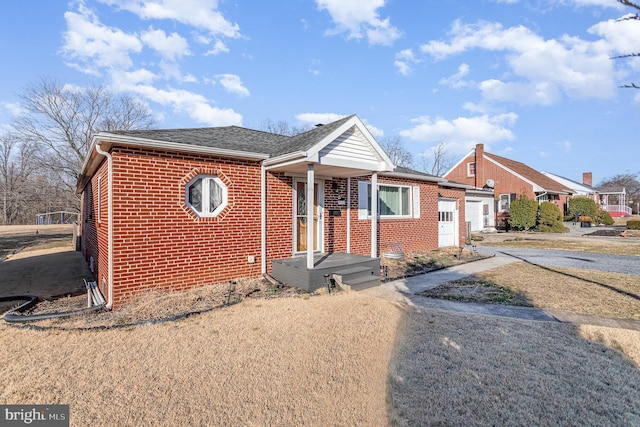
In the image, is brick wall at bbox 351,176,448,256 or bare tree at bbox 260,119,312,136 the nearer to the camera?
brick wall at bbox 351,176,448,256

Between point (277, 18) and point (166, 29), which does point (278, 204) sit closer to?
point (277, 18)

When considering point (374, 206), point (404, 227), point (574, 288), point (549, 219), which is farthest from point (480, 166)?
point (374, 206)

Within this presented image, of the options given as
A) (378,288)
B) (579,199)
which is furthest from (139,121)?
(579,199)

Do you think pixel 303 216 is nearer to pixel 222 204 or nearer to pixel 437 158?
pixel 222 204

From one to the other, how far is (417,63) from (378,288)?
497 inches

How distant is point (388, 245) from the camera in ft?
35.2

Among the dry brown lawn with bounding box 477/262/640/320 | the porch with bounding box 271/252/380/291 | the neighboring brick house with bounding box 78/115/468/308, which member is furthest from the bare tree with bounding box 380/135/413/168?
the porch with bounding box 271/252/380/291

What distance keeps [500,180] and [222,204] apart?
26.6 metres

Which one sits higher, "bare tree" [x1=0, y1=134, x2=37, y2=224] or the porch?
"bare tree" [x1=0, y1=134, x2=37, y2=224]

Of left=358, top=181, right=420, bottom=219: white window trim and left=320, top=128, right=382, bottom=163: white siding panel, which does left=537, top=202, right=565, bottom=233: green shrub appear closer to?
left=358, top=181, right=420, bottom=219: white window trim

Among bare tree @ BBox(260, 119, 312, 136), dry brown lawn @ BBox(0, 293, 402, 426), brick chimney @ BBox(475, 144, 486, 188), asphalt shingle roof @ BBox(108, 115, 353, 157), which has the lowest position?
dry brown lawn @ BBox(0, 293, 402, 426)

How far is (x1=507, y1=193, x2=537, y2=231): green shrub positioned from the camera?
2250 centimetres

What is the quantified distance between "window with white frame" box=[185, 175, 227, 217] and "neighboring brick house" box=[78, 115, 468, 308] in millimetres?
21

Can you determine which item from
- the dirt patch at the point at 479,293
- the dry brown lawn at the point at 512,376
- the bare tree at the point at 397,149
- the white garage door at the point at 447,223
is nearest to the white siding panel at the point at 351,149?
the dirt patch at the point at 479,293
